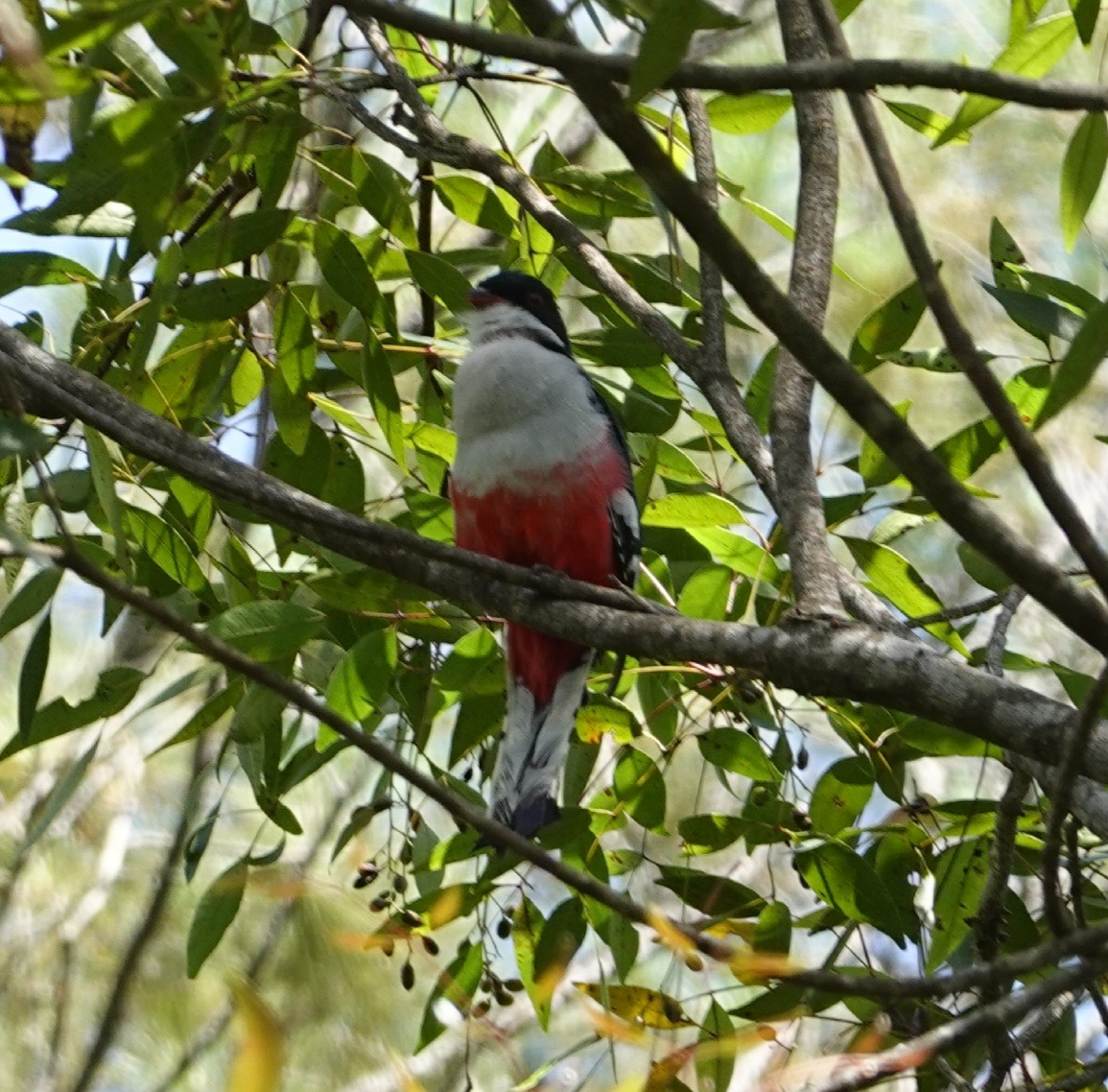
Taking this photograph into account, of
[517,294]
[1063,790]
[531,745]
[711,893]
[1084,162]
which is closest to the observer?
[1063,790]

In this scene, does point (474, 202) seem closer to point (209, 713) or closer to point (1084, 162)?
point (209, 713)

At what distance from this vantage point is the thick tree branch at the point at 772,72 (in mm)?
1541

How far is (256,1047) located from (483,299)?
278 cm

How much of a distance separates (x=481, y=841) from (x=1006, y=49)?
161 centimetres

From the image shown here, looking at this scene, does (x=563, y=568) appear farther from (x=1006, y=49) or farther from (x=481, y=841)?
(x=1006, y=49)

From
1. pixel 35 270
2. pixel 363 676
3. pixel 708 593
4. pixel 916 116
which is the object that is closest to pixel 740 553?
pixel 708 593

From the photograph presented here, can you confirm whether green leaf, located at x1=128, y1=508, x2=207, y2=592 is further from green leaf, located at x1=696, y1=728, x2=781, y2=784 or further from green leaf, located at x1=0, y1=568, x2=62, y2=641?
green leaf, located at x1=696, y1=728, x2=781, y2=784

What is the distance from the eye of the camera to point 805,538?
2.41 metres

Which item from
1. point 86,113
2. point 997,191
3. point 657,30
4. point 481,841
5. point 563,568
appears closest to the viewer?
point 657,30

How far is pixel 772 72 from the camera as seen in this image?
166 cm

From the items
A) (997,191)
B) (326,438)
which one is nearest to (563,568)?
(326,438)

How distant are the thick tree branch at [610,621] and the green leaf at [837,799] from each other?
76cm

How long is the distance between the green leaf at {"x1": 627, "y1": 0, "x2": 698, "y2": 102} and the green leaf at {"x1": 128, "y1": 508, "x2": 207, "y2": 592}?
164 centimetres

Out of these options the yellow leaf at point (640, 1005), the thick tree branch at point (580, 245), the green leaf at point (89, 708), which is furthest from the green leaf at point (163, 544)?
the yellow leaf at point (640, 1005)
